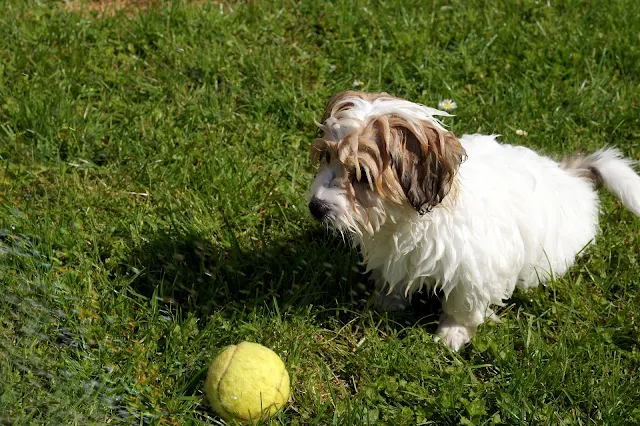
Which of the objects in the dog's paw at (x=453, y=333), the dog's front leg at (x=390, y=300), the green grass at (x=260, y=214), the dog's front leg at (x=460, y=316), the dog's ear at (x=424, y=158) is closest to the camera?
the dog's ear at (x=424, y=158)

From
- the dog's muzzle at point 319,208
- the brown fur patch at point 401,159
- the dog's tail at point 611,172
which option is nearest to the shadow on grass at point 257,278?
the dog's muzzle at point 319,208

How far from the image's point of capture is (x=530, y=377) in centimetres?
338

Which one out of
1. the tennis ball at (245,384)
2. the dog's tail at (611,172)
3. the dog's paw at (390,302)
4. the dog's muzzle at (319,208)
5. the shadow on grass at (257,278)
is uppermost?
the dog's muzzle at (319,208)

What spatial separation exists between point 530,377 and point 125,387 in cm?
171

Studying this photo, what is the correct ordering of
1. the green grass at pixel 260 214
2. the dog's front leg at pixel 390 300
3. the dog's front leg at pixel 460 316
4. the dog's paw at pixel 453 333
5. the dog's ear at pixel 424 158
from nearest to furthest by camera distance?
the dog's ear at pixel 424 158
the green grass at pixel 260 214
the dog's front leg at pixel 460 316
the dog's paw at pixel 453 333
the dog's front leg at pixel 390 300

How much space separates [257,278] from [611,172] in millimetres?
1858

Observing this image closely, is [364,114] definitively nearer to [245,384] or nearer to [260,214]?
[245,384]

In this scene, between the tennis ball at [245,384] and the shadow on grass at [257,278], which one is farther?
the shadow on grass at [257,278]

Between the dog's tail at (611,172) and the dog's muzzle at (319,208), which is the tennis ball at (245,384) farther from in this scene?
the dog's tail at (611,172)

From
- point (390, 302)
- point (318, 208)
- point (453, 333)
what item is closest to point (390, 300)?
point (390, 302)

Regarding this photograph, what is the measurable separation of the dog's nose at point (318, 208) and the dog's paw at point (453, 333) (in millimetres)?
1013

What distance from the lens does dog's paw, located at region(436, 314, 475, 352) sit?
12.4ft

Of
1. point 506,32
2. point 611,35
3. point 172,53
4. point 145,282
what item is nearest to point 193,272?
point 145,282

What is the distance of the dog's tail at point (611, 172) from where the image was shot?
381 centimetres
